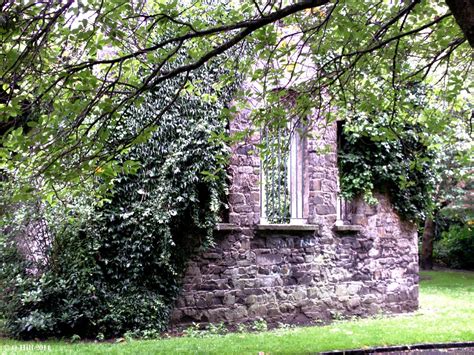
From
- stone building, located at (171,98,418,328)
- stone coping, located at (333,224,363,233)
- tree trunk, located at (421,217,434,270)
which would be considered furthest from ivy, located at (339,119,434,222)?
tree trunk, located at (421,217,434,270)

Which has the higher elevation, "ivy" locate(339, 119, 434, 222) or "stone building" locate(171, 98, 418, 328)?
"ivy" locate(339, 119, 434, 222)

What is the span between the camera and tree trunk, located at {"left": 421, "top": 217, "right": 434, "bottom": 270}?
20.4 metres

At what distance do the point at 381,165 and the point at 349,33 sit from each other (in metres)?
6.13

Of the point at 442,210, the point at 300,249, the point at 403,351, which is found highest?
the point at 442,210

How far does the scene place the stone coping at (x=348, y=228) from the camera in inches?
403

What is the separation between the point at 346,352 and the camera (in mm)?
6508

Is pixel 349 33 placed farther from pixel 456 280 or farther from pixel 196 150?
pixel 456 280

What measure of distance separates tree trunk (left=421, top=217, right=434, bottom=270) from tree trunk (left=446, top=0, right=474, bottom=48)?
1846 cm

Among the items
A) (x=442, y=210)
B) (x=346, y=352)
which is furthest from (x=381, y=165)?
(x=442, y=210)

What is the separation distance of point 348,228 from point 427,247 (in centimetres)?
1166

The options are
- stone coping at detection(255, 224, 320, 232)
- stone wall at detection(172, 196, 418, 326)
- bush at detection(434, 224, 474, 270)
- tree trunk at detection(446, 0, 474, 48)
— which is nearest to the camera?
tree trunk at detection(446, 0, 474, 48)

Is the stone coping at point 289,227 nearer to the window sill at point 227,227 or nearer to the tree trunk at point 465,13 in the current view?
the window sill at point 227,227

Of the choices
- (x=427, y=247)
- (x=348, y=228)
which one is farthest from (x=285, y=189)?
(x=427, y=247)

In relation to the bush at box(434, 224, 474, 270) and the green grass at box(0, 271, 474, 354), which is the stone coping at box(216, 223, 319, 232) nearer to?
the green grass at box(0, 271, 474, 354)
